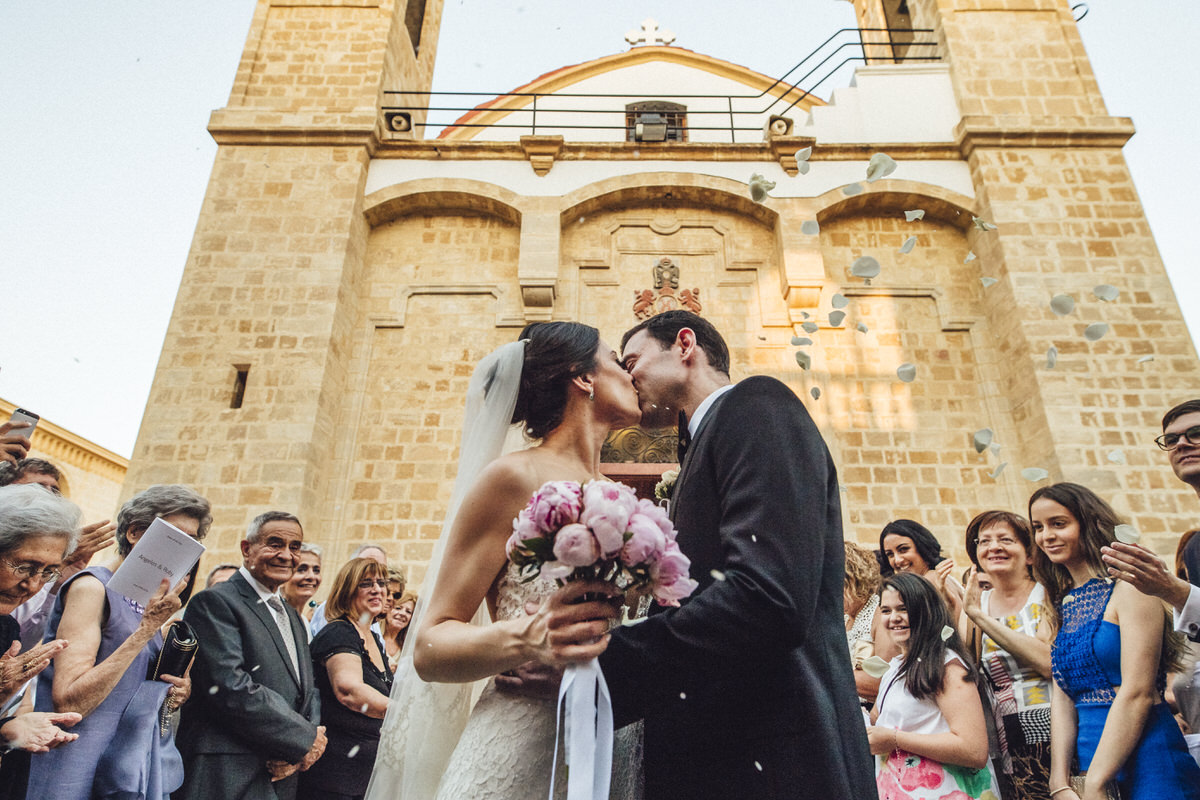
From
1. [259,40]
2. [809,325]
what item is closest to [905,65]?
[809,325]

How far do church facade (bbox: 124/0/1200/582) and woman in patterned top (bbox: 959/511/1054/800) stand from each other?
13.2 ft

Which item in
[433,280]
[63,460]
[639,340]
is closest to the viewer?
[639,340]

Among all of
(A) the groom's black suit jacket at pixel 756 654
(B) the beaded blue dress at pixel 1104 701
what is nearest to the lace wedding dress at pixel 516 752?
(A) the groom's black suit jacket at pixel 756 654

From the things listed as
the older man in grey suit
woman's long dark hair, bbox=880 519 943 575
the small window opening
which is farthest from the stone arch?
the older man in grey suit

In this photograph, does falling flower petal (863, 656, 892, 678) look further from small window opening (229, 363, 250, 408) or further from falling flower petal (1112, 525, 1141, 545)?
small window opening (229, 363, 250, 408)

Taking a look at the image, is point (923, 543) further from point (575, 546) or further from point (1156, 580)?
point (575, 546)

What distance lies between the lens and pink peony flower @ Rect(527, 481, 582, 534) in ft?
4.89

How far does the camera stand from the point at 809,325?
8.51 m

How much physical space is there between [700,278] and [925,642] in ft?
21.7

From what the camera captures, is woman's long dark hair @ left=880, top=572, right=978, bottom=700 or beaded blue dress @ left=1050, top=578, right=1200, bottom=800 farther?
woman's long dark hair @ left=880, top=572, right=978, bottom=700

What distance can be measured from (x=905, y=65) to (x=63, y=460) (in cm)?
1874

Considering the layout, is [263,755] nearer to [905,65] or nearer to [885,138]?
[885,138]

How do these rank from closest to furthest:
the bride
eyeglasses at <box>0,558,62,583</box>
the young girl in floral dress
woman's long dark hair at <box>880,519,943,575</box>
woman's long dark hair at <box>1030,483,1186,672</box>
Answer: the bride
eyeglasses at <box>0,558,62,583</box>
the young girl in floral dress
woman's long dark hair at <box>1030,483,1186,672</box>
woman's long dark hair at <box>880,519,943,575</box>

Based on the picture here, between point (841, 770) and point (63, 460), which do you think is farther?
point (63, 460)
